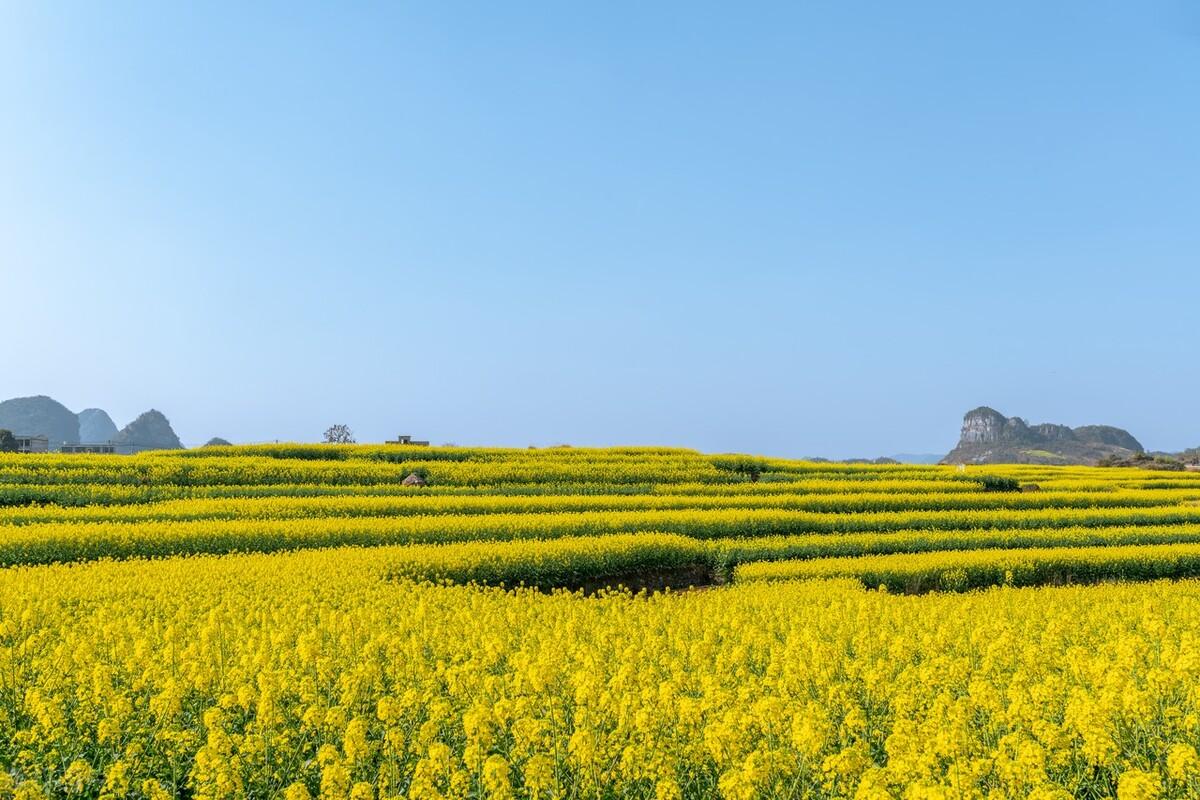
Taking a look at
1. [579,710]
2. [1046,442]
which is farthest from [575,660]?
[1046,442]

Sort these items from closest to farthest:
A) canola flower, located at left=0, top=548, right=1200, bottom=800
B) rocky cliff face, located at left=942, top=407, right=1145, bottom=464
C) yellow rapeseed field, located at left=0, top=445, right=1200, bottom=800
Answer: canola flower, located at left=0, top=548, right=1200, bottom=800 → yellow rapeseed field, located at left=0, top=445, right=1200, bottom=800 → rocky cliff face, located at left=942, top=407, right=1145, bottom=464

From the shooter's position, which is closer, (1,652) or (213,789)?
(213,789)

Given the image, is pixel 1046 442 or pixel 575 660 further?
pixel 1046 442

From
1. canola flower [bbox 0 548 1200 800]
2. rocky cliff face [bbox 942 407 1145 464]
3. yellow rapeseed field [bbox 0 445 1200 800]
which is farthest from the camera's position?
rocky cliff face [bbox 942 407 1145 464]

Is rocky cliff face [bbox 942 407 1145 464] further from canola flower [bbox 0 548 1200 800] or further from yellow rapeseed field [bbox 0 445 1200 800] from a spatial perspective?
canola flower [bbox 0 548 1200 800]

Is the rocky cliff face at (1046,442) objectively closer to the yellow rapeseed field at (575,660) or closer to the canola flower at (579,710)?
the yellow rapeseed field at (575,660)

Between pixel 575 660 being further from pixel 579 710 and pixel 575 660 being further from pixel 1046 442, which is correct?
pixel 1046 442

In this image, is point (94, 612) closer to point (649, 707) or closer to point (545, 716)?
point (545, 716)

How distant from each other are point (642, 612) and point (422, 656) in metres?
4.69

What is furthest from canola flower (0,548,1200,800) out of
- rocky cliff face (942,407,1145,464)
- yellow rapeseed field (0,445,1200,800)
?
rocky cliff face (942,407,1145,464)

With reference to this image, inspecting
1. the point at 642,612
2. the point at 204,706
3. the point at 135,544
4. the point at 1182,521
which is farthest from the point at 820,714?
the point at 1182,521

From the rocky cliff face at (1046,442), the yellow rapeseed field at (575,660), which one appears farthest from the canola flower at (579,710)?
the rocky cliff face at (1046,442)

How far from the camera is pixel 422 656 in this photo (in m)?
7.12

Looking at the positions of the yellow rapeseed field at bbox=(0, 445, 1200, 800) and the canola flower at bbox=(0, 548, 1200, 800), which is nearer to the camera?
the canola flower at bbox=(0, 548, 1200, 800)
